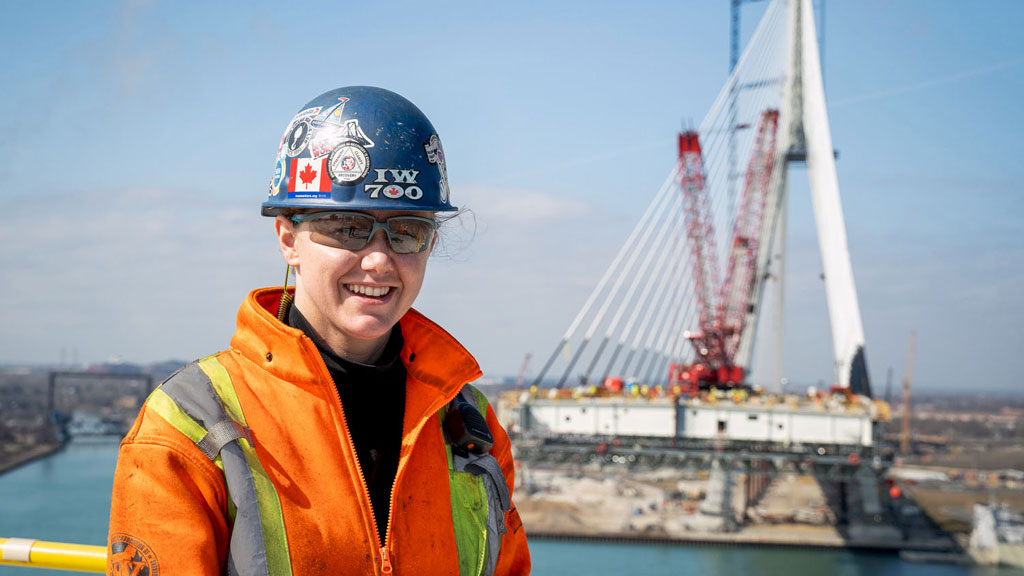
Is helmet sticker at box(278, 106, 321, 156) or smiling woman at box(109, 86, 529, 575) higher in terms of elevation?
helmet sticker at box(278, 106, 321, 156)

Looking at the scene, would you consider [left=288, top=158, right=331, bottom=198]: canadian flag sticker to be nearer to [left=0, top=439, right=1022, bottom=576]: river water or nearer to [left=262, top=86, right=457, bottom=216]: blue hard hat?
[left=262, top=86, right=457, bottom=216]: blue hard hat

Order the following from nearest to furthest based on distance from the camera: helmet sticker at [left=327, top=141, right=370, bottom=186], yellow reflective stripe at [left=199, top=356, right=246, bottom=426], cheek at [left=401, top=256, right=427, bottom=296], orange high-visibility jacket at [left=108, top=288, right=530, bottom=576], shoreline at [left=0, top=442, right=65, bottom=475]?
1. orange high-visibility jacket at [left=108, top=288, right=530, bottom=576]
2. yellow reflective stripe at [left=199, top=356, right=246, bottom=426]
3. helmet sticker at [left=327, top=141, right=370, bottom=186]
4. cheek at [left=401, top=256, right=427, bottom=296]
5. shoreline at [left=0, top=442, right=65, bottom=475]

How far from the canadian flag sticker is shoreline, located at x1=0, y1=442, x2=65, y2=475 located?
70.0 meters

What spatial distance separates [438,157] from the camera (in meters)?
2.11

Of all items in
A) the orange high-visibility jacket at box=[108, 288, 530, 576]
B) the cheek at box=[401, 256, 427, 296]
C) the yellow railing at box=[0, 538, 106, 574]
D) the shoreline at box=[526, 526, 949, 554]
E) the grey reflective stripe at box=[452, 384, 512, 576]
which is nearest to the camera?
the orange high-visibility jacket at box=[108, 288, 530, 576]

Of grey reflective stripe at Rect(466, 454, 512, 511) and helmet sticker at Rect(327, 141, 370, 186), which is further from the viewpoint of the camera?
grey reflective stripe at Rect(466, 454, 512, 511)

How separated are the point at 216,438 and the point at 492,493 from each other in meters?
0.77

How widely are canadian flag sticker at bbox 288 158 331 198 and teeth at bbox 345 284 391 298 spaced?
23 cm

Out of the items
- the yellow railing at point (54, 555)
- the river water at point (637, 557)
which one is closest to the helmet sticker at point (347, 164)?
the yellow railing at point (54, 555)

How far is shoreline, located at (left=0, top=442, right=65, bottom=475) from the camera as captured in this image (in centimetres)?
6465

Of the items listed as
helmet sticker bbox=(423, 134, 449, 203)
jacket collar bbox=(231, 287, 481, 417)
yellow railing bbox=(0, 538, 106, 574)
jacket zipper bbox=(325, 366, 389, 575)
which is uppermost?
helmet sticker bbox=(423, 134, 449, 203)

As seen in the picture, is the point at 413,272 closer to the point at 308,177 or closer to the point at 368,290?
the point at 368,290

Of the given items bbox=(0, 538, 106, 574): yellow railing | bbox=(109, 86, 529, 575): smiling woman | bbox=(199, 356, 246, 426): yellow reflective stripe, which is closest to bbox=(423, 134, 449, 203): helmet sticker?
bbox=(109, 86, 529, 575): smiling woman

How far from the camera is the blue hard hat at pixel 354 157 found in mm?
1957
